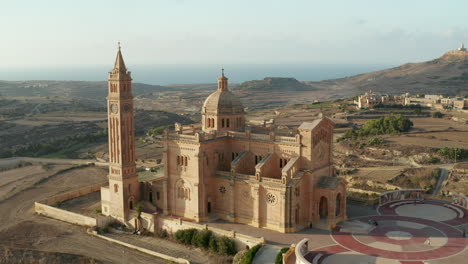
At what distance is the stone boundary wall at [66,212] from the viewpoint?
44625mm

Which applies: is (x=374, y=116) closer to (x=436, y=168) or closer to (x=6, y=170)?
(x=436, y=168)

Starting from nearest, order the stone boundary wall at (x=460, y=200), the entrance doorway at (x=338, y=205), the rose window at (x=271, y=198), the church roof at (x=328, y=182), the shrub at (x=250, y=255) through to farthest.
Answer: the shrub at (x=250, y=255) < the rose window at (x=271, y=198) < the church roof at (x=328, y=182) < the entrance doorway at (x=338, y=205) < the stone boundary wall at (x=460, y=200)

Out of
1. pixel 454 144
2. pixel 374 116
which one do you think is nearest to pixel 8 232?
pixel 454 144

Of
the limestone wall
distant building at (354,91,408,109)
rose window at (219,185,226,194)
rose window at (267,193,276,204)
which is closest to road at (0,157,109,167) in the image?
the limestone wall

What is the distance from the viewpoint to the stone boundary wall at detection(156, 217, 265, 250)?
3767 centimetres

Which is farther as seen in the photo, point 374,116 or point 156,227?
point 374,116

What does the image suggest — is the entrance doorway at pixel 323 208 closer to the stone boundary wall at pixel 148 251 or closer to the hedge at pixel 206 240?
the hedge at pixel 206 240

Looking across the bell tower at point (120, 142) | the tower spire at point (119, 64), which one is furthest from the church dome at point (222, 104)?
the tower spire at point (119, 64)

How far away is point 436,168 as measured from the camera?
62.3m

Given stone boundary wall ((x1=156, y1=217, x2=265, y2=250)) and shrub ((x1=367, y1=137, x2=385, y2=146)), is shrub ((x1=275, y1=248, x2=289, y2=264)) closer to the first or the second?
stone boundary wall ((x1=156, y1=217, x2=265, y2=250))

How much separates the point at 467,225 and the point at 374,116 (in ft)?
227

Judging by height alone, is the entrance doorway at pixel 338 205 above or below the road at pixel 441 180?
above

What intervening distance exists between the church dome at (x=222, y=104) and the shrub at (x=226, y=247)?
1340 cm

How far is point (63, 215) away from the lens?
46.9 metres
